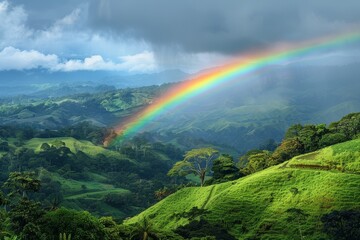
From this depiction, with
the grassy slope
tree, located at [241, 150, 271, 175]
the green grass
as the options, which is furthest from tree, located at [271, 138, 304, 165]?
the grassy slope

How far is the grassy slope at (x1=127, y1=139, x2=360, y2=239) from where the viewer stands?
91.5 metres

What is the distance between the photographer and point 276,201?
101375 millimetres

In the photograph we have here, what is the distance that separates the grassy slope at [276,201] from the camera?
300 ft

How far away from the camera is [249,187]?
11019 cm

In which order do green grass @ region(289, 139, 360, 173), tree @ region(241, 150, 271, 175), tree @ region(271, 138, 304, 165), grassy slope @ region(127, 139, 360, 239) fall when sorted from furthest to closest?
tree @ region(241, 150, 271, 175) → tree @ region(271, 138, 304, 165) → green grass @ region(289, 139, 360, 173) → grassy slope @ region(127, 139, 360, 239)

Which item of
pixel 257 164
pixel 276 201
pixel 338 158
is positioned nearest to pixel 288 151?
pixel 257 164

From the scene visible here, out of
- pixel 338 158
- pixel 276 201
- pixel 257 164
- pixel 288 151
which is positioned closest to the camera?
pixel 276 201

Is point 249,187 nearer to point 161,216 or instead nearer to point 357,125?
point 161,216

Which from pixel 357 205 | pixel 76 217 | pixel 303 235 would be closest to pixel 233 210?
pixel 303 235

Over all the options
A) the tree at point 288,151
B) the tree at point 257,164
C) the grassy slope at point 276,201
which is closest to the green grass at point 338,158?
the grassy slope at point 276,201

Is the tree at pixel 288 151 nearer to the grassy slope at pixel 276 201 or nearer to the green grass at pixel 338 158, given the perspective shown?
the green grass at pixel 338 158

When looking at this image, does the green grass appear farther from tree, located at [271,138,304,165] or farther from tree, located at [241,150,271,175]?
tree, located at [241,150,271,175]

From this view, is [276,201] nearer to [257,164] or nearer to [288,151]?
[257,164]

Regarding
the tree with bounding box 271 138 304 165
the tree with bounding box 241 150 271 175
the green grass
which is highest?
the green grass
